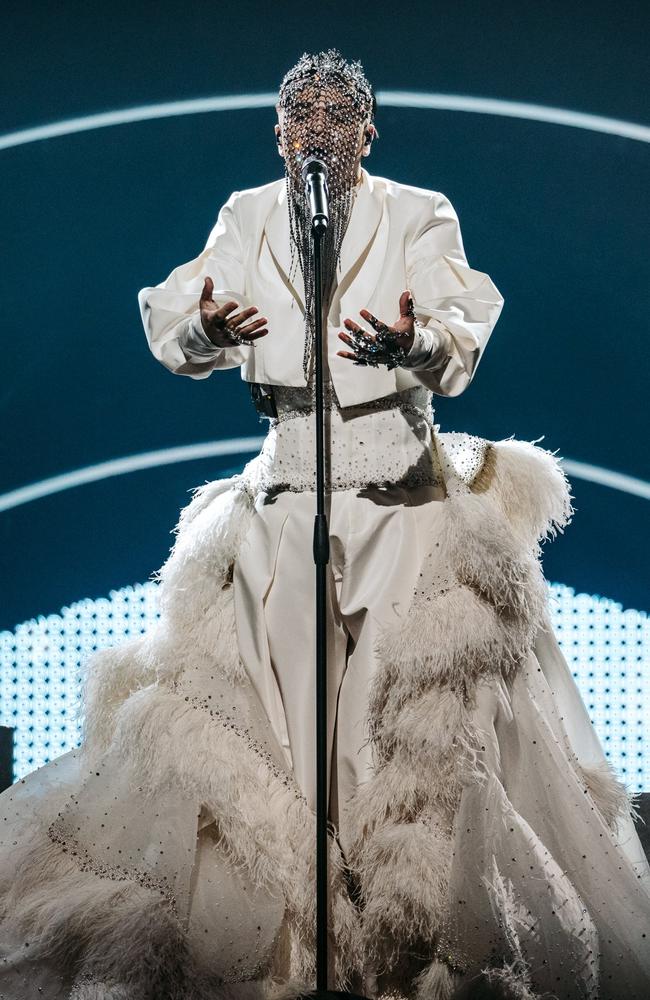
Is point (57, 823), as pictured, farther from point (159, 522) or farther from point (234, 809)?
point (159, 522)

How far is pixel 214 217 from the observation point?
2660 millimetres

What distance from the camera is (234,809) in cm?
159

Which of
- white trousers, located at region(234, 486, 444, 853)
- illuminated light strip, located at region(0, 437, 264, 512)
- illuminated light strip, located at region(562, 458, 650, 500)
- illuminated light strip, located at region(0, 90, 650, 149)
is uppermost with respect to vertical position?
illuminated light strip, located at region(0, 90, 650, 149)

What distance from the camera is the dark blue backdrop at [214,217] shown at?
2.59 m

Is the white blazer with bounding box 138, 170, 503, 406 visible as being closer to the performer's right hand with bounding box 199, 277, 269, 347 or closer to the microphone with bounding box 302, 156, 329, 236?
the performer's right hand with bounding box 199, 277, 269, 347

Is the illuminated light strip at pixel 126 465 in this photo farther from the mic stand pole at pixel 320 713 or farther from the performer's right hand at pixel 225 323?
the mic stand pole at pixel 320 713

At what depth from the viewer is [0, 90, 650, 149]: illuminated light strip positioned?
258 cm

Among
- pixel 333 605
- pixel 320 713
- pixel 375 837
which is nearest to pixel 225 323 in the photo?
pixel 333 605

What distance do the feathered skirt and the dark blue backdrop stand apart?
94cm

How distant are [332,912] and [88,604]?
4.42 feet

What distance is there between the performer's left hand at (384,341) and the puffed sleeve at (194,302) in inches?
11.2

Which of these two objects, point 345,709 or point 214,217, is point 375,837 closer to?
point 345,709

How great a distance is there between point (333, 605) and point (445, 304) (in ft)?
1.79

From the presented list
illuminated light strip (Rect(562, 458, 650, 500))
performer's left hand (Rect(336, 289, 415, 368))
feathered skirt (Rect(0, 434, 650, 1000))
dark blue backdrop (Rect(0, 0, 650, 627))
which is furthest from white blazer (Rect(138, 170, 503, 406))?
illuminated light strip (Rect(562, 458, 650, 500))
